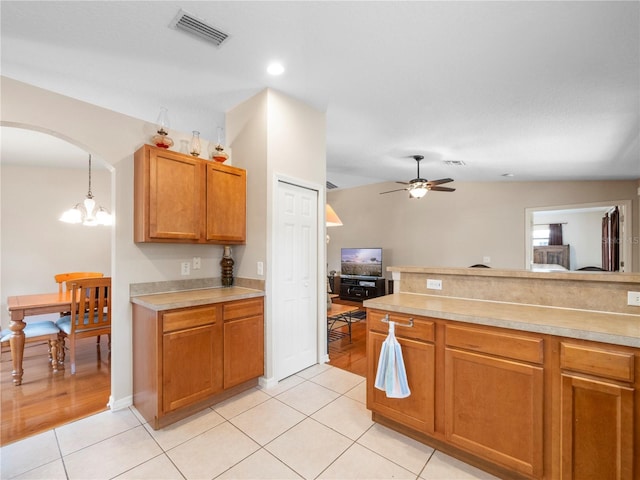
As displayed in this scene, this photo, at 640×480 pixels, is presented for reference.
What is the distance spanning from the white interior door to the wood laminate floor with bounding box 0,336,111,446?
1606 mm

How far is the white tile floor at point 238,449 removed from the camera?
1.72m

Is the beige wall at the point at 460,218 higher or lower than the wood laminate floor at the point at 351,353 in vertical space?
higher

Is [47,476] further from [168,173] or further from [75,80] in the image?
[75,80]

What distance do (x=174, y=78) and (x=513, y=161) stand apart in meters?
4.54

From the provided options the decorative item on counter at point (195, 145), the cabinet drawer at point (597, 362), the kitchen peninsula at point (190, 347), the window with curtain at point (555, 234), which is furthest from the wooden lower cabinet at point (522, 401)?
the window with curtain at point (555, 234)

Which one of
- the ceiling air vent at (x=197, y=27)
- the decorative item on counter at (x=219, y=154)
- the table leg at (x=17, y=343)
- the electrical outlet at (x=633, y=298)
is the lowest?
the table leg at (x=17, y=343)

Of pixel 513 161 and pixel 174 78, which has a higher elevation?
pixel 174 78

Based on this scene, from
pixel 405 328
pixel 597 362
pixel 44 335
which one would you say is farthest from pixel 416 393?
pixel 44 335

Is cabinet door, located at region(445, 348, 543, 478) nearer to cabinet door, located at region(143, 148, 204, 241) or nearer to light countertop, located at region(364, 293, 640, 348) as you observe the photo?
light countertop, located at region(364, 293, 640, 348)

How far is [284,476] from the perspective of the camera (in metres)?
1.69

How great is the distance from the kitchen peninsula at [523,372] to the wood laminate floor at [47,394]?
7.95 ft

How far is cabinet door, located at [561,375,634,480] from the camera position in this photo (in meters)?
1.31

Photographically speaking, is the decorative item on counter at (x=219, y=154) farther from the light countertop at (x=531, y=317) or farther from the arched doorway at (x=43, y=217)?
the arched doorway at (x=43, y=217)

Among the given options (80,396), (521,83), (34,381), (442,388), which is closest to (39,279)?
(34,381)
